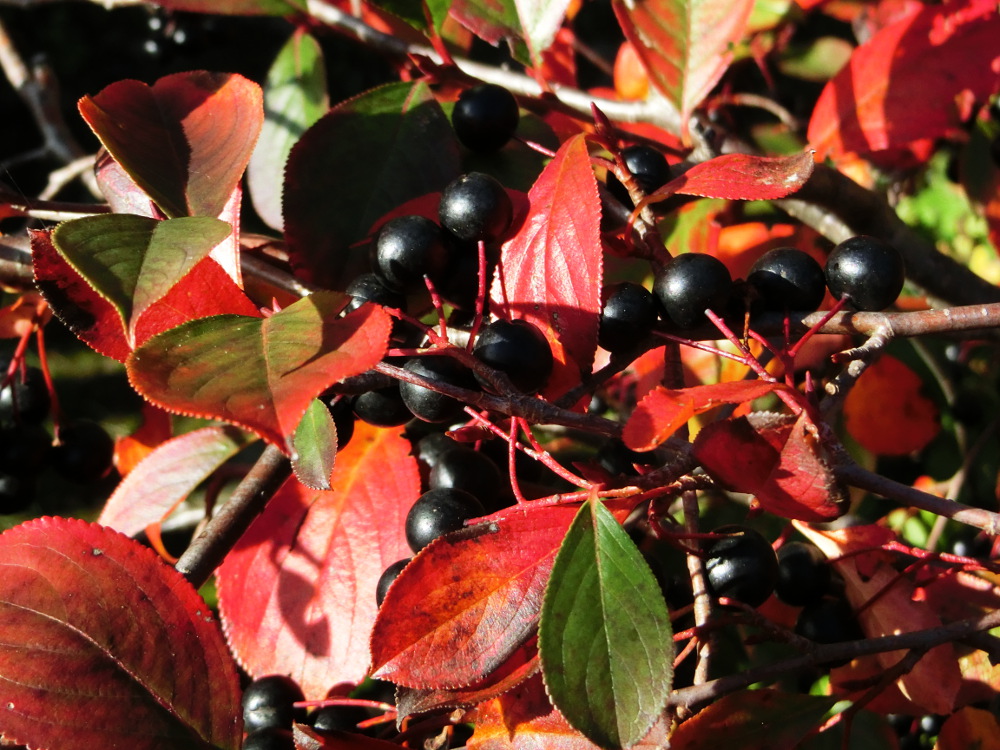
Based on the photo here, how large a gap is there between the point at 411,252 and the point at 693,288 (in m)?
0.22

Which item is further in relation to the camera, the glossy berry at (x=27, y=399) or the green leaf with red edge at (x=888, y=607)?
the glossy berry at (x=27, y=399)

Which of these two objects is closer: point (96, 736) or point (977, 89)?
point (96, 736)

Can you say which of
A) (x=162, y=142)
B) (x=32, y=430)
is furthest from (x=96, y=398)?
(x=162, y=142)

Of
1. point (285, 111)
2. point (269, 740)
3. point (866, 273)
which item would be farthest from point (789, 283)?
point (285, 111)

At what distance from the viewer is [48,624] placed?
610 mm

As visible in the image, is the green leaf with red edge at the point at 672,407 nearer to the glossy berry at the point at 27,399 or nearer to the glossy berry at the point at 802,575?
the glossy berry at the point at 802,575

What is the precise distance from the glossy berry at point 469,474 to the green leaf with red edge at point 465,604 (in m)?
0.18

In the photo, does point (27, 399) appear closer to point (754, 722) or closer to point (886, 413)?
point (754, 722)

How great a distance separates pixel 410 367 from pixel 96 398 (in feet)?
6.80

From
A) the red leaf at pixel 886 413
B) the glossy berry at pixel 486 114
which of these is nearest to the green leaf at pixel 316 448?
the glossy berry at pixel 486 114

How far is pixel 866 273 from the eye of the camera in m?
0.66

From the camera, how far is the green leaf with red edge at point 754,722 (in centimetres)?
66

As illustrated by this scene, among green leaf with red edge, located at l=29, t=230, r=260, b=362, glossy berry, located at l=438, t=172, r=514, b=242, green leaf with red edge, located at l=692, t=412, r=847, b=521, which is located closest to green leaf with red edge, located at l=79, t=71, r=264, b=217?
green leaf with red edge, located at l=29, t=230, r=260, b=362

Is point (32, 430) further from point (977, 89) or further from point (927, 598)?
point (977, 89)
